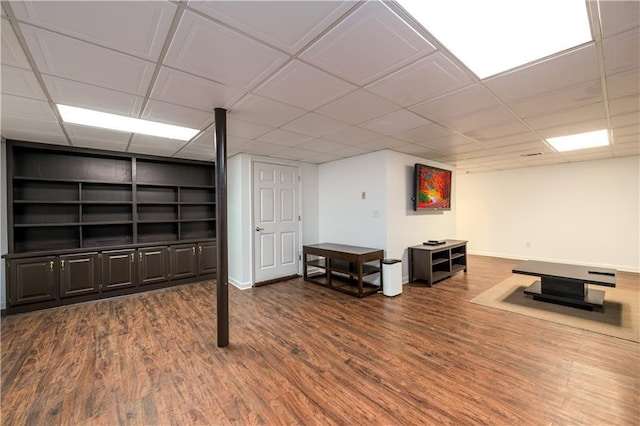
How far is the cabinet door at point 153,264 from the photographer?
14.4 ft

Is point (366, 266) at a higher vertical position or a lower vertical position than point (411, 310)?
higher

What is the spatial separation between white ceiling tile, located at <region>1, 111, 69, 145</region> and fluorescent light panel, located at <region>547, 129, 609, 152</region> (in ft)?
20.8

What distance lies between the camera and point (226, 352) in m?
2.54

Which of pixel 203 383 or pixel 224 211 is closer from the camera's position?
pixel 203 383

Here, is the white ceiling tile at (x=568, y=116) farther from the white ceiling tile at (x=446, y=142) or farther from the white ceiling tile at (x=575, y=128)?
the white ceiling tile at (x=446, y=142)

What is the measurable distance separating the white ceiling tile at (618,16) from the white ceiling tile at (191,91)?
226 cm

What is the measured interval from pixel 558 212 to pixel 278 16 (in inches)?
289

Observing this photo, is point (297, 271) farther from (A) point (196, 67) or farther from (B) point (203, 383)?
(A) point (196, 67)

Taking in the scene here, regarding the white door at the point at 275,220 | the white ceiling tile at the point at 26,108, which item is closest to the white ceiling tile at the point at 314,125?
the white door at the point at 275,220

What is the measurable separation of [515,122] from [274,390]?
3.63 meters

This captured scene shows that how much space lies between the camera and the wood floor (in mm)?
→ 1759

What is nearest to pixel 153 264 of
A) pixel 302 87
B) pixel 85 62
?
pixel 85 62

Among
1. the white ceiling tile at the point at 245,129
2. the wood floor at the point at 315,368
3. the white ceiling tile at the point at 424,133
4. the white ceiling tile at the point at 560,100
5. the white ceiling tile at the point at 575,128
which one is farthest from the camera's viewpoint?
the white ceiling tile at the point at 424,133

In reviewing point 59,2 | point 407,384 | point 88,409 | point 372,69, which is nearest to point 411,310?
point 407,384
